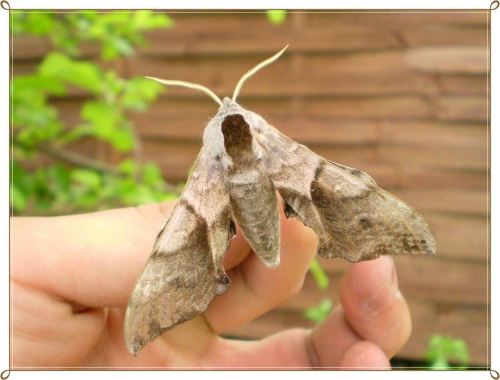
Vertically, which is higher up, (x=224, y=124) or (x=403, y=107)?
(x=403, y=107)

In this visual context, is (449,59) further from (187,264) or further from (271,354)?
(187,264)

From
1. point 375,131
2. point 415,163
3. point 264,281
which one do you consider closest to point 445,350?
point 415,163

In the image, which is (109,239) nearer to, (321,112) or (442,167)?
(321,112)

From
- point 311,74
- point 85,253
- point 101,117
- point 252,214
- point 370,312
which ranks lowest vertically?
point 370,312

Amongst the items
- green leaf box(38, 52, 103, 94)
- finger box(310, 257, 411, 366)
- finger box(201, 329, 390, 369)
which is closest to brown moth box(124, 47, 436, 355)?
finger box(310, 257, 411, 366)

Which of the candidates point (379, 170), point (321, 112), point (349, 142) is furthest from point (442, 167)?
point (321, 112)

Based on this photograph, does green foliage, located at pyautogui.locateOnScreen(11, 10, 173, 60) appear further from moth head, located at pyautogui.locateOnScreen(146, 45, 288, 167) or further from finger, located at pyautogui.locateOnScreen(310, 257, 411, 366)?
finger, located at pyautogui.locateOnScreen(310, 257, 411, 366)

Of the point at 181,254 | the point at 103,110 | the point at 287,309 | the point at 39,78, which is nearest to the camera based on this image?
the point at 181,254

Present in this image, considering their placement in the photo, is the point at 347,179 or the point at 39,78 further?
the point at 39,78
